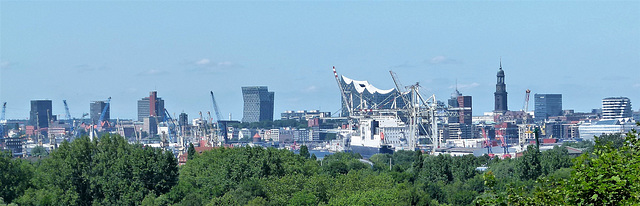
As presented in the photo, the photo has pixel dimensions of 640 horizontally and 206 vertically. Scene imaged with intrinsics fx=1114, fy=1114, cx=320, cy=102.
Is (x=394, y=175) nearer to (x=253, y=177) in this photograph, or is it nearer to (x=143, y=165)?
(x=253, y=177)

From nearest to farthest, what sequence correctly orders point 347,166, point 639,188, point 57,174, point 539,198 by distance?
point 639,188 < point 539,198 < point 57,174 < point 347,166

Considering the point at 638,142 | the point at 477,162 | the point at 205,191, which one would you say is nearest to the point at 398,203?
the point at 205,191

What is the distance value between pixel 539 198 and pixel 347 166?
232 ft

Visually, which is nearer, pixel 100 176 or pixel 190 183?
pixel 100 176

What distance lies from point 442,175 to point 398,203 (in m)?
28.7

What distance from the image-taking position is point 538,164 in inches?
3189

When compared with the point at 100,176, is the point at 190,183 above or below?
below

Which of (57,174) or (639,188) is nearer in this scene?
(639,188)

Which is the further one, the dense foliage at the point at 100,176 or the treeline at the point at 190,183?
the dense foliage at the point at 100,176

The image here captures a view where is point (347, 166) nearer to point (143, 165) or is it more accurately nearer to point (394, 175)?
point (394, 175)

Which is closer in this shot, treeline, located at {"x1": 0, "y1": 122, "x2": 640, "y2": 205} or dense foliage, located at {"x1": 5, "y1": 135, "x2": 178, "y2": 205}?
treeline, located at {"x1": 0, "y1": 122, "x2": 640, "y2": 205}

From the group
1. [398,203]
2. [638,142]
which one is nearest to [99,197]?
[398,203]

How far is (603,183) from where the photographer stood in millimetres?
20953

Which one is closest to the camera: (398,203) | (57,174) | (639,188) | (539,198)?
(639,188)
